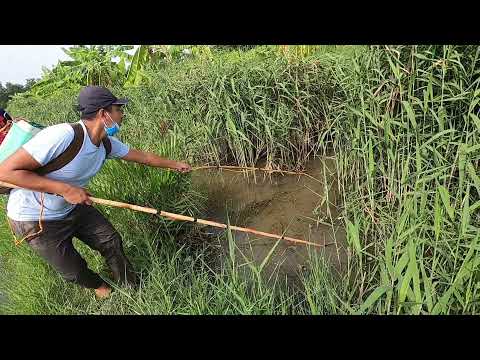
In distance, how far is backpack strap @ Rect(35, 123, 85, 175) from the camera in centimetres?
223

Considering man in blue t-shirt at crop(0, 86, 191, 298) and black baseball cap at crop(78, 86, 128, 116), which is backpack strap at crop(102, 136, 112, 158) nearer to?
man in blue t-shirt at crop(0, 86, 191, 298)

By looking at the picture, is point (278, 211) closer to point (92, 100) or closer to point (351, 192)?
point (351, 192)

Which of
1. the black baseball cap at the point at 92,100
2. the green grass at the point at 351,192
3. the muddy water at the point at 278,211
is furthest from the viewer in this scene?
the muddy water at the point at 278,211

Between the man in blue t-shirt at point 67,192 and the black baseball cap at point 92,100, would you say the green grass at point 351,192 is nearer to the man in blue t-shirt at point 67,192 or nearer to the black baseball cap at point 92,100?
the man in blue t-shirt at point 67,192

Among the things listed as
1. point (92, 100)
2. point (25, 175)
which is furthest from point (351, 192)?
point (25, 175)

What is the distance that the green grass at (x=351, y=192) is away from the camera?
2.01 metres

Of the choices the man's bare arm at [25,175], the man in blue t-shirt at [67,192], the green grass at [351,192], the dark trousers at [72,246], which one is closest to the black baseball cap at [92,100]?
the man in blue t-shirt at [67,192]

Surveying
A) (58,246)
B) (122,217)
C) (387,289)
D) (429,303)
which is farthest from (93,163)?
(429,303)

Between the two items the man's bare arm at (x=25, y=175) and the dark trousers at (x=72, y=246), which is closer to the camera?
the man's bare arm at (x=25, y=175)

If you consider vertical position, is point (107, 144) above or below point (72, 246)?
above

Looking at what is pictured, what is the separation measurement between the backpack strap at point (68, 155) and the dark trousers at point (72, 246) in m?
0.39

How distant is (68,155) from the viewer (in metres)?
2.26

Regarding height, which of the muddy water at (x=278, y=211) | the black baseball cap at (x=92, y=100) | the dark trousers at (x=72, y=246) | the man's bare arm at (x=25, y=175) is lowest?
the muddy water at (x=278, y=211)

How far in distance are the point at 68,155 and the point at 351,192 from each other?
81.6 inches
